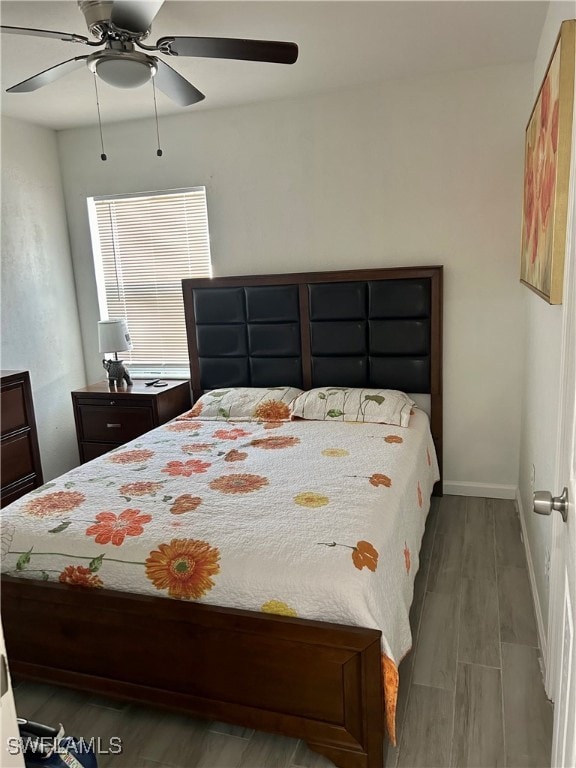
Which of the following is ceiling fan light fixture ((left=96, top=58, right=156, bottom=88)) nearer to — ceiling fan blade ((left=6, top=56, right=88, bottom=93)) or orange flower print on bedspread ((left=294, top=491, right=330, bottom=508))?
ceiling fan blade ((left=6, top=56, right=88, bottom=93))

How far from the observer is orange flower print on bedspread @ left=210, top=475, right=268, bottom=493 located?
2424 millimetres

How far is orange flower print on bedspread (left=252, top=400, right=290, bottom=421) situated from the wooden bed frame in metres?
1.74

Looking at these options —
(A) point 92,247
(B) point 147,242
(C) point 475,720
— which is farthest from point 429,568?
(A) point 92,247

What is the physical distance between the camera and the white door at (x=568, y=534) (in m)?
1.04

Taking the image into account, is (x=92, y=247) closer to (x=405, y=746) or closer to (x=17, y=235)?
(x=17, y=235)

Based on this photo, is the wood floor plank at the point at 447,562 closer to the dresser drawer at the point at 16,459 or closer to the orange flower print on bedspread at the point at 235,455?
the orange flower print on bedspread at the point at 235,455

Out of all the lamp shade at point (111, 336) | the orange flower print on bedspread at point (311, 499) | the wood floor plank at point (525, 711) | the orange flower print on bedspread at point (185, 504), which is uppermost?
the lamp shade at point (111, 336)

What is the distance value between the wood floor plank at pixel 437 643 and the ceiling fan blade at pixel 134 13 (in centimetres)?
251

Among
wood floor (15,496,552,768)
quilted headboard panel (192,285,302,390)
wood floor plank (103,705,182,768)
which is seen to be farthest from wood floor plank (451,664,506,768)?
quilted headboard panel (192,285,302,390)

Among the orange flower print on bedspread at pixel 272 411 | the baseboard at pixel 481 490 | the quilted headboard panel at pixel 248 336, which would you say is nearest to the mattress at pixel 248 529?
the orange flower print on bedspread at pixel 272 411

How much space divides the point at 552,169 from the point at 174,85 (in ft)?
5.12

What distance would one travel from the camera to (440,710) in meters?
1.97

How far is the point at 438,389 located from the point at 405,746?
2.15 meters

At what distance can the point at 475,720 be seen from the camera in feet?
6.31
